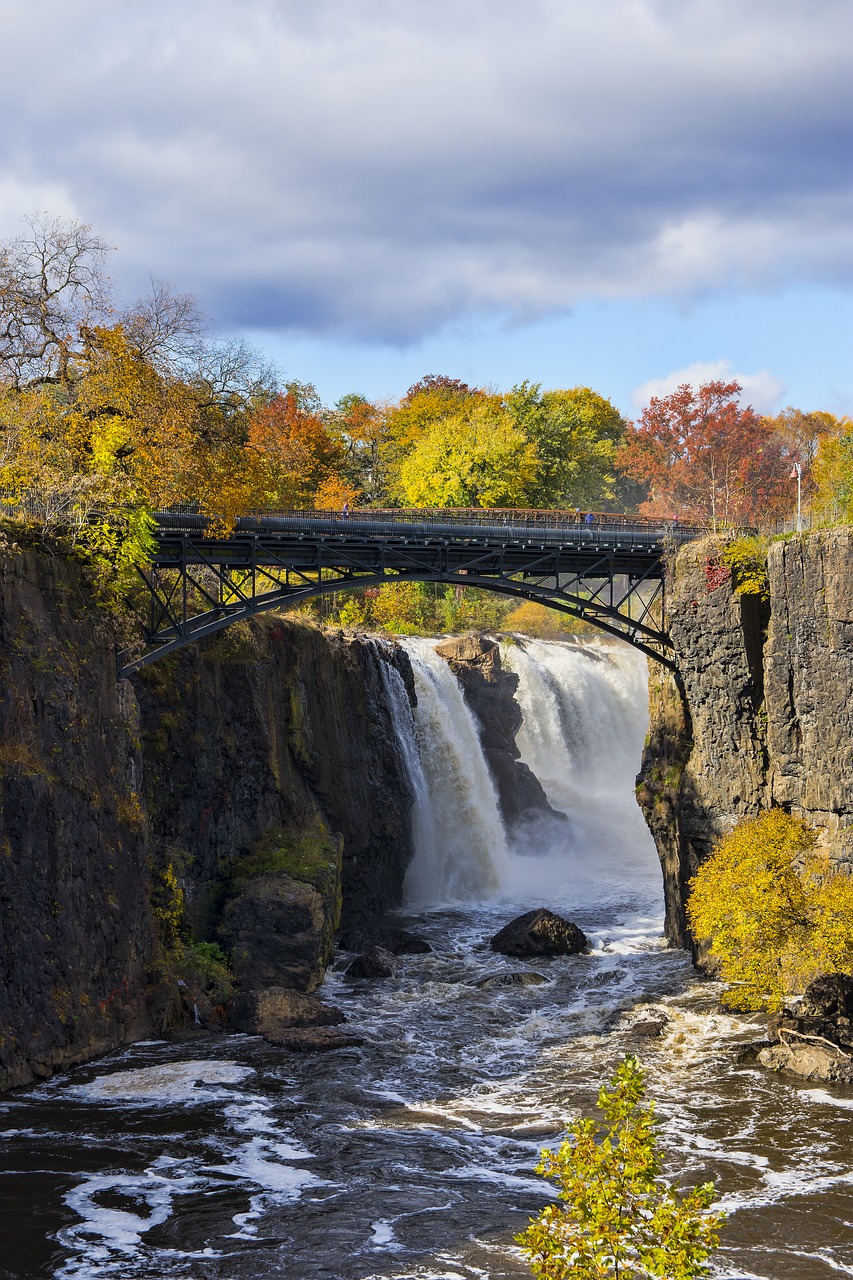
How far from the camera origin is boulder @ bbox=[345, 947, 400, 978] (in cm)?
3531

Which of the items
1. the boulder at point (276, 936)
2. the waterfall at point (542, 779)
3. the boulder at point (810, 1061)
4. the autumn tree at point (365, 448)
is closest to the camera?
the boulder at point (810, 1061)

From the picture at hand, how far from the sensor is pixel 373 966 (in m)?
35.4

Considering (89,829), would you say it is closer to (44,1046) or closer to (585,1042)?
(44,1046)

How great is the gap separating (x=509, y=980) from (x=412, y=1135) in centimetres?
1138

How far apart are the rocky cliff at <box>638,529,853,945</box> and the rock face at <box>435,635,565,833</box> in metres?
14.7

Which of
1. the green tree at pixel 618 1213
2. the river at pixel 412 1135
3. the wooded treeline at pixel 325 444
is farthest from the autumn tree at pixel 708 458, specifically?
the green tree at pixel 618 1213

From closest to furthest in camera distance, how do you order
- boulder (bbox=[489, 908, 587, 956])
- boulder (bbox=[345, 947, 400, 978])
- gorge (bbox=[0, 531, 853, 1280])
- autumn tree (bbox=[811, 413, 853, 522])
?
gorge (bbox=[0, 531, 853, 1280])
boulder (bbox=[345, 947, 400, 978])
boulder (bbox=[489, 908, 587, 956])
autumn tree (bbox=[811, 413, 853, 522])

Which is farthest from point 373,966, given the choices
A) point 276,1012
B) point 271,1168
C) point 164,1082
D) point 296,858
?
point 271,1168

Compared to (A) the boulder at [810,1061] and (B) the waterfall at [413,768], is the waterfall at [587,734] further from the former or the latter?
(A) the boulder at [810,1061]

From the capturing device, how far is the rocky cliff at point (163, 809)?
25.4 metres

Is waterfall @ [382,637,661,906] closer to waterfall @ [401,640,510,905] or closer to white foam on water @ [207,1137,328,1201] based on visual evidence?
waterfall @ [401,640,510,905]

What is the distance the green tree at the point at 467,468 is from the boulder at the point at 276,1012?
4038 cm

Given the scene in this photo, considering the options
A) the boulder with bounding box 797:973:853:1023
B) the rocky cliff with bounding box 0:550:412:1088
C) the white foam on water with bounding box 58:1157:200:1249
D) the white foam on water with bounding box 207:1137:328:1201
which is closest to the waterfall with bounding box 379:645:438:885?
the rocky cliff with bounding box 0:550:412:1088

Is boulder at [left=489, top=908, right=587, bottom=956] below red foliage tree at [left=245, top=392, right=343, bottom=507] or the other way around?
below
